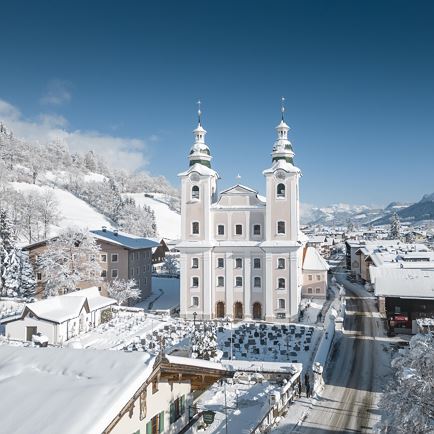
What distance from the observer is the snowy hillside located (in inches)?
4335

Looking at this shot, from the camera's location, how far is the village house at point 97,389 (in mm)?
8383

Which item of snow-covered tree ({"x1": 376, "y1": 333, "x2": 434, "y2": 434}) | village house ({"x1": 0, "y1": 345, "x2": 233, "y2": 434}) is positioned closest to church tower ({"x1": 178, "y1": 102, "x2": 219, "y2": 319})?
village house ({"x1": 0, "y1": 345, "x2": 233, "y2": 434})

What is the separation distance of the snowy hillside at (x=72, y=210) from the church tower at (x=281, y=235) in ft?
235

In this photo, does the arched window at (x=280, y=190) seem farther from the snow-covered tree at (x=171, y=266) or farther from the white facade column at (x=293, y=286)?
the snow-covered tree at (x=171, y=266)

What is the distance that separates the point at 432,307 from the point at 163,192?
163 metres

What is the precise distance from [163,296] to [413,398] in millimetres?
46351

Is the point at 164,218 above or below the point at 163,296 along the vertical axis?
above

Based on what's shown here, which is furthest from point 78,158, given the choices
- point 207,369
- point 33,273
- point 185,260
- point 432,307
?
point 207,369

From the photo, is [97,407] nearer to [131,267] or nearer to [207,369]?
[207,369]

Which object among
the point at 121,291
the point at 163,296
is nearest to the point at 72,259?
the point at 121,291

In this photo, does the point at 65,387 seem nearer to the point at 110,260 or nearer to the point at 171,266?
the point at 110,260

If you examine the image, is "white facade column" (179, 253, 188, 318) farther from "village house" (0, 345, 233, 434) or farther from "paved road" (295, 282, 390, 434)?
"village house" (0, 345, 233, 434)

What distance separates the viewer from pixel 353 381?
25.9 meters

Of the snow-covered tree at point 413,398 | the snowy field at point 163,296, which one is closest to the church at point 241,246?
the snowy field at point 163,296
